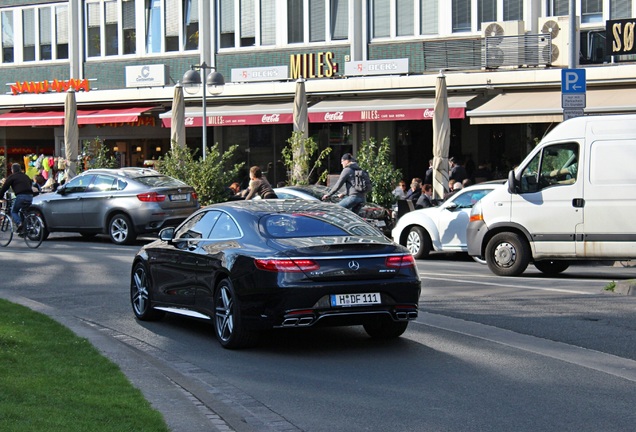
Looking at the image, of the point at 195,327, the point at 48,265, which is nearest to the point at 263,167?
the point at 48,265

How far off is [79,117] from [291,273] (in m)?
30.0

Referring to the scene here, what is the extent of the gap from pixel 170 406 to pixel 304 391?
1.39 m

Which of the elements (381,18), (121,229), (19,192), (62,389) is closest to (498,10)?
(381,18)

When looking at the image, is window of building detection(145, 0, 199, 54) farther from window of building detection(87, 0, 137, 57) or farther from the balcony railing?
the balcony railing

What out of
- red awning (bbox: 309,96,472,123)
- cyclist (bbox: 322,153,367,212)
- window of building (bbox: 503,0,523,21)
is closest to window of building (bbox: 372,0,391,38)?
red awning (bbox: 309,96,472,123)

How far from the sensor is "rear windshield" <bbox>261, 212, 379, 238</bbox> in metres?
11.3

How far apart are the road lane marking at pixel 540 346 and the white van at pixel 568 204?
480 centimetres

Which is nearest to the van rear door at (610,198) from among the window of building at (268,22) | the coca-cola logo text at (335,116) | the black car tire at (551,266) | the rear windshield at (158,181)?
the black car tire at (551,266)

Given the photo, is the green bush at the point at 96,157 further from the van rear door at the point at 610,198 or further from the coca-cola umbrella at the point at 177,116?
the van rear door at the point at 610,198

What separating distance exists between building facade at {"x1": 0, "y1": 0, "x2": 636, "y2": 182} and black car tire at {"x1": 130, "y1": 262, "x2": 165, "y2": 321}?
1776cm

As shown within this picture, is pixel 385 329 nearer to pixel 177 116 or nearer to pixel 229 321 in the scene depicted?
pixel 229 321

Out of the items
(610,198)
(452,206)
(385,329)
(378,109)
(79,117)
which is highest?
(79,117)

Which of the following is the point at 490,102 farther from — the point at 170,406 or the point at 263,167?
the point at 170,406

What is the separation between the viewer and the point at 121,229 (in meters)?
25.6
